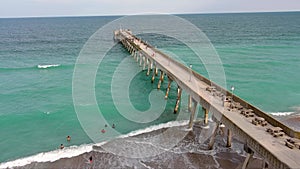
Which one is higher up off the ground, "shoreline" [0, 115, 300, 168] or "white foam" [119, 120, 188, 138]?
"white foam" [119, 120, 188, 138]

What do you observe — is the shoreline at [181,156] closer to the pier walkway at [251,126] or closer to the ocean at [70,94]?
the ocean at [70,94]

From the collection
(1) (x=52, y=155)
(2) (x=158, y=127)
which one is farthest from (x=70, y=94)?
(2) (x=158, y=127)

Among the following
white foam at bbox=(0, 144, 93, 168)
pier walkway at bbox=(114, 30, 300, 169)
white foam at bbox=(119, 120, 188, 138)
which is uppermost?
pier walkway at bbox=(114, 30, 300, 169)

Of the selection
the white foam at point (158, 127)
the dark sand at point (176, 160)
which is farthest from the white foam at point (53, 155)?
the white foam at point (158, 127)

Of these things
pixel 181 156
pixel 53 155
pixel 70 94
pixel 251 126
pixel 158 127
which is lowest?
pixel 53 155

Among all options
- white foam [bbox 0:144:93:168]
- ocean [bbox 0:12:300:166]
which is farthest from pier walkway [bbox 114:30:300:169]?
white foam [bbox 0:144:93:168]

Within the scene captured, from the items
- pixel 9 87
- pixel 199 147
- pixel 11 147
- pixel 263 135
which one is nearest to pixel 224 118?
pixel 263 135

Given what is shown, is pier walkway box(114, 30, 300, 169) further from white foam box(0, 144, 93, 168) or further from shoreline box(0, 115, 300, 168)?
white foam box(0, 144, 93, 168)

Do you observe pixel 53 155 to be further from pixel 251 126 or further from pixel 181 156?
pixel 251 126

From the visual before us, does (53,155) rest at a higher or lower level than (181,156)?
lower
